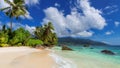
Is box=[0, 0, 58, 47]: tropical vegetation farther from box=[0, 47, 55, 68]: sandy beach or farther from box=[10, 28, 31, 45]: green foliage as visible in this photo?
box=[0, 47, 55, 68]: sandy beach

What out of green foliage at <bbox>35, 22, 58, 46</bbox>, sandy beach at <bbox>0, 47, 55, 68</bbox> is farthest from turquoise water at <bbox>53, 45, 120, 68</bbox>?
green foliage at <bbox>35, 22, 58, 46</bbox>

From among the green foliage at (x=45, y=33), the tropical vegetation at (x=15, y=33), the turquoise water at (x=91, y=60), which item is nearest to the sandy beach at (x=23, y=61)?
the turquoise water at (x=91, y=60)

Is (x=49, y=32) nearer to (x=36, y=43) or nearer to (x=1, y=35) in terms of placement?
(x=36, y=43)

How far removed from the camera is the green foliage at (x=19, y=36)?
2908 centimetres

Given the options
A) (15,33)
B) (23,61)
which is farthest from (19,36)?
(23,61)

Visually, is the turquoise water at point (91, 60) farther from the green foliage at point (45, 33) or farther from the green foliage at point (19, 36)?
the green foliage at point (45, 33)

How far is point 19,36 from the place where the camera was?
1201 inches

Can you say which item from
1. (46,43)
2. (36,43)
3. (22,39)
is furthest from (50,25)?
(22,39)

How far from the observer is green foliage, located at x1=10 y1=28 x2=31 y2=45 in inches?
1145

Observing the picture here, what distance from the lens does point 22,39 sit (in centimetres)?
3200

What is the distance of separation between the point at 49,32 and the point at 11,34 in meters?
14.9

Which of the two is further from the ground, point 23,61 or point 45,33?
point 45,33

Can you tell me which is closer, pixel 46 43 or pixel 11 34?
pixel 11 34

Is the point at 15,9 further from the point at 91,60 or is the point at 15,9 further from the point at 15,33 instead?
the point at 91,60
